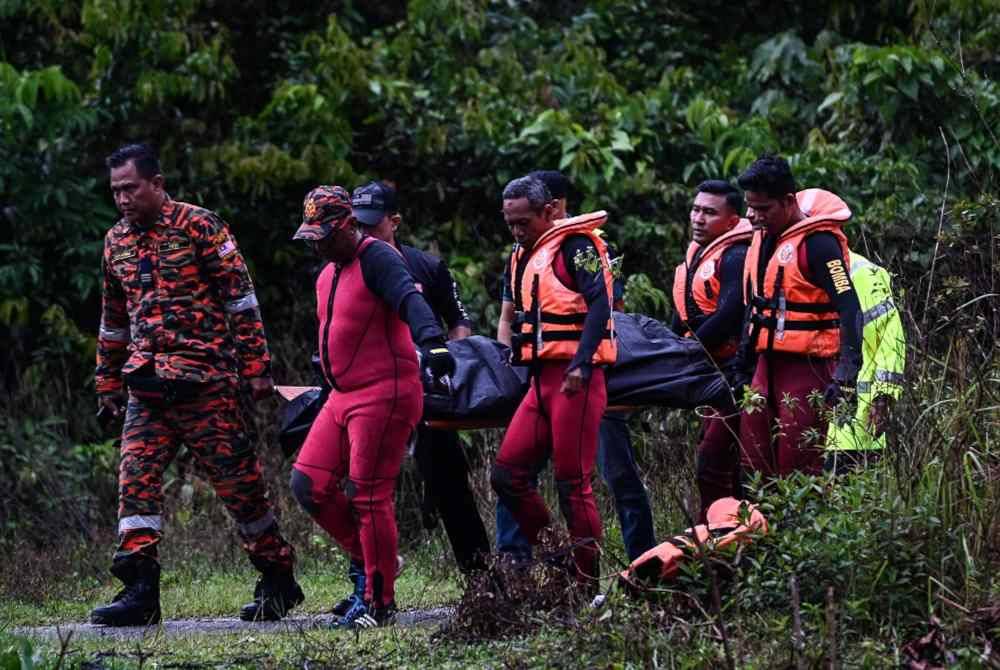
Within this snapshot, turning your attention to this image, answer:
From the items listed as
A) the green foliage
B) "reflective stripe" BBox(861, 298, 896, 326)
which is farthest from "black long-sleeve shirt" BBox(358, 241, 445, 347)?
the green foliage

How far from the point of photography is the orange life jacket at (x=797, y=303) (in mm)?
7539

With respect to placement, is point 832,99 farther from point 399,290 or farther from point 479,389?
point 399,290

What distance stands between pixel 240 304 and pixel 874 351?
10.1 ft

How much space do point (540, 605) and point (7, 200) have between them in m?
8.70

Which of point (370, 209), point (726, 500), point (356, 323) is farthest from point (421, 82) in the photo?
point (726, 500)

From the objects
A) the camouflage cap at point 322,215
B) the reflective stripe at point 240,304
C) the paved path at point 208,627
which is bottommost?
the paved path at point 208,627

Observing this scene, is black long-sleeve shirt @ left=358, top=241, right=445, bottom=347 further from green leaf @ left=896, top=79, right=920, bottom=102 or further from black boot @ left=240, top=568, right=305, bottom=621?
green leaf @ left=896, top=79, right=920, bottom=102

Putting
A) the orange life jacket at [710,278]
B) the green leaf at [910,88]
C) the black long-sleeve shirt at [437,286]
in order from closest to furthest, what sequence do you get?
1. the orange life jacket at [710,278]
2. the black long-sleeve shirt at [437,286]
3. the green leaf at [910,88]

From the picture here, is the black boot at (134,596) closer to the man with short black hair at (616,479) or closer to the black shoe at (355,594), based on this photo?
the black shoe at (355,594)

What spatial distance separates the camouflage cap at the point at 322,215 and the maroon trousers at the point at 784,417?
2.07 meters

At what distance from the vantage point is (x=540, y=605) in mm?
6504

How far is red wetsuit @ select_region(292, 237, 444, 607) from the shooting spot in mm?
7590

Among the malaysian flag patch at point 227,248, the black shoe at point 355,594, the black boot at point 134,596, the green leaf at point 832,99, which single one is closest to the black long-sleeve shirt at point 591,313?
the black shoe at point 355,594

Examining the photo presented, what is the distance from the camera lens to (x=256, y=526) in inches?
326
